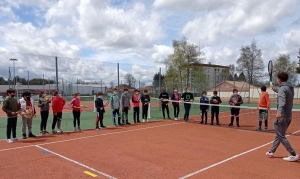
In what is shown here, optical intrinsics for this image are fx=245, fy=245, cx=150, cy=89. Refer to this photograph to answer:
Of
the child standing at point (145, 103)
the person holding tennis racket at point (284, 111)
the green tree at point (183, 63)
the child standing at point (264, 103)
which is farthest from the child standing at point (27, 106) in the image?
the green tree at point (183, 63)

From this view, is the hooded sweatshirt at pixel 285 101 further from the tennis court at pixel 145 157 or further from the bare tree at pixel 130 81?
the bare tree at pixel 130 81

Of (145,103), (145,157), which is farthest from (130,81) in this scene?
(145,157)

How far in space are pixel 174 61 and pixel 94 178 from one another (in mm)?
31998

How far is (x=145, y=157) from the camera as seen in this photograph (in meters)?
6.71

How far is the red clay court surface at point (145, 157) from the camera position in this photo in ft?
18.0

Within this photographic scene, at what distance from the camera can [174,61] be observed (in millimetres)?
36219

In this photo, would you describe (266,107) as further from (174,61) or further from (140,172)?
(174,61)

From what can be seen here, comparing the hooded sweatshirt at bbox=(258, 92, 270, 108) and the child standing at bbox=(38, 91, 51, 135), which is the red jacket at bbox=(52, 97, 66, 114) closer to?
the child standing at bbox=(38, 91, 51, 135)

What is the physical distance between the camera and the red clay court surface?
5.48 meters

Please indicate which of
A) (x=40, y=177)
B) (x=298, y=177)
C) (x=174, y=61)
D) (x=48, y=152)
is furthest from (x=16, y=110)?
(x=174, y=61)

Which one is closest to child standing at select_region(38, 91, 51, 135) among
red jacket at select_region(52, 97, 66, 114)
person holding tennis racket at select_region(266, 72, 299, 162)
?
red jacket at select_region(52, 97, 66, 114)

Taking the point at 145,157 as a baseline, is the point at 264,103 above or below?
above

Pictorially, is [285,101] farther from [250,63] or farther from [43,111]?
[250,63]

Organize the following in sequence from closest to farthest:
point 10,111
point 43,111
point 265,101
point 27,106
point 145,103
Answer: point 10,111, point 27,106, point 43,111, point 265,101, point 145,103
